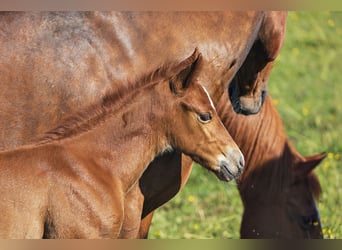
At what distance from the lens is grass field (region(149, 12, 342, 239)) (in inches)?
250

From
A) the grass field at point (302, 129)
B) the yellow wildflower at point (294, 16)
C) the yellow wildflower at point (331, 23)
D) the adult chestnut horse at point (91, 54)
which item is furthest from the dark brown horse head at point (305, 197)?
the yellow wildflower at point (294, 16)

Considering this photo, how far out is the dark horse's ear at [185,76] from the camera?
4.13 m

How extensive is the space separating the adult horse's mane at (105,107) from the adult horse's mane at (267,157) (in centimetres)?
143

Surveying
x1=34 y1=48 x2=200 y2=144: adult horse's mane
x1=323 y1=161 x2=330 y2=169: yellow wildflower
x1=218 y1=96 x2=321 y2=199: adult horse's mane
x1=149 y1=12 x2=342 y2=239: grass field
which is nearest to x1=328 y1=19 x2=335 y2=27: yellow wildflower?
x1=149 y1=12 x2=342 y2=239: grass field

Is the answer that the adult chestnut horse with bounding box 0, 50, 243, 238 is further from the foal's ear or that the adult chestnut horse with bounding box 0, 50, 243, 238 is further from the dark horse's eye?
the foal's ear

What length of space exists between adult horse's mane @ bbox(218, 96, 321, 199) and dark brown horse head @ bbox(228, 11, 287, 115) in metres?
0.63

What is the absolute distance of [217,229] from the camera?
6.25 m

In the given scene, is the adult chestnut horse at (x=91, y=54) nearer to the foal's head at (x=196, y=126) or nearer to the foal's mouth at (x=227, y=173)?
the foal's head at (x=196, y=126)

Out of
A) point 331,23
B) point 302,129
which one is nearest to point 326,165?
point 302,129

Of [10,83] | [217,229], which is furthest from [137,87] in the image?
[217,229]

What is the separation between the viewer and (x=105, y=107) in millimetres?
4129

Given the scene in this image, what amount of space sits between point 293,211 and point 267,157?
34 cm

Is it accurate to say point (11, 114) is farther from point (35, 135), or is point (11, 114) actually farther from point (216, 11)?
point (216, 11)

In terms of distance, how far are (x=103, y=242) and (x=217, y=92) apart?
3.13ft
